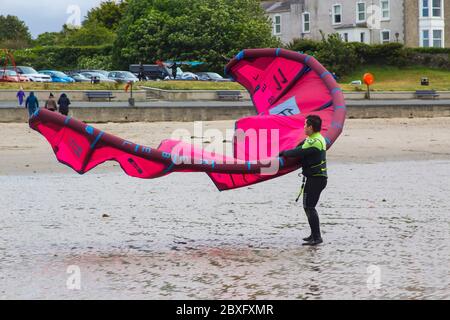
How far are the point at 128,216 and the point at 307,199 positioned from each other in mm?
4252

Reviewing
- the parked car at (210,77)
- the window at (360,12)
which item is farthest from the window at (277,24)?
the parked car at (210,77)

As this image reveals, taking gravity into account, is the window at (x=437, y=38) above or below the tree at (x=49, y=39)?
below

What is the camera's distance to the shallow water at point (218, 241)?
9883mm

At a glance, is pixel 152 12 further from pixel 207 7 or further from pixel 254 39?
pixel 254 39

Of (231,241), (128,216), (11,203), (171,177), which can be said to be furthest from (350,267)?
(171,177)

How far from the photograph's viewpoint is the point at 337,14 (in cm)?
7444

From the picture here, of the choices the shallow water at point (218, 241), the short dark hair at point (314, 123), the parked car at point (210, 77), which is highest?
the short dark hair at point (314, 123)

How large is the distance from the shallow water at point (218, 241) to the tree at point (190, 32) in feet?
128

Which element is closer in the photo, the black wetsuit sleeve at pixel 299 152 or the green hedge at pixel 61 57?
the black wetsuit sleeve at pixel 299 152

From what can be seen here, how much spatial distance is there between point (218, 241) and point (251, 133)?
1525 millimetres

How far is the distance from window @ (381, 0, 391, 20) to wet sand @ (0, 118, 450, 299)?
49883 millimetres

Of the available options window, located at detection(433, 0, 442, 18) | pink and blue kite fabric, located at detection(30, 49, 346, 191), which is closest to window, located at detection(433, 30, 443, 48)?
window, located at detection(433, 0, 442, 18)

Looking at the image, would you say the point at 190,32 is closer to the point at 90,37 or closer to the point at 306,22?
the point at 90,37

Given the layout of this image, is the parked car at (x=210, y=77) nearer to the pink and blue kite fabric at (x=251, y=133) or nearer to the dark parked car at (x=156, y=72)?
the dark parked car at (x=156, y=72)
